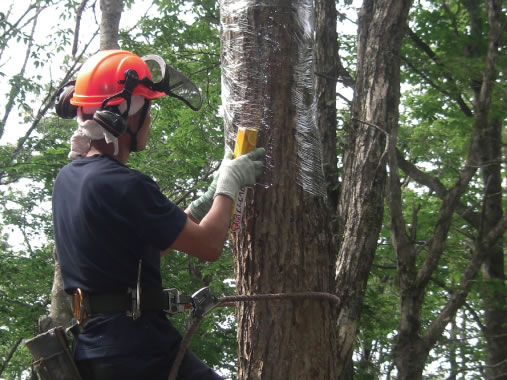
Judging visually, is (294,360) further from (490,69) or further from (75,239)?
(490,69)

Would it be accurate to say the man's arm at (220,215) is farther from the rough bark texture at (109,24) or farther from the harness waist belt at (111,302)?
the rough bark texture at (109,24)

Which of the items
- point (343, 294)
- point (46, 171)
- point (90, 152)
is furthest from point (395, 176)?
point (46, 171)

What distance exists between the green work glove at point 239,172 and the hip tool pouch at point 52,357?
749 mm

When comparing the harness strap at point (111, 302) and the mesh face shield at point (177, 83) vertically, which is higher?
the mesh face shield at point (177, 83)

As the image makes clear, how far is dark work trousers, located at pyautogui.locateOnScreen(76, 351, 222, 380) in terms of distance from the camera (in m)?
1.86

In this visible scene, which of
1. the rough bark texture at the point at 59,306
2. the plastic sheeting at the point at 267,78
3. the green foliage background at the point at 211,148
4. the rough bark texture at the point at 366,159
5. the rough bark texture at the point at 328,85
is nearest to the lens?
the plastic sheeting at the point at 267,78

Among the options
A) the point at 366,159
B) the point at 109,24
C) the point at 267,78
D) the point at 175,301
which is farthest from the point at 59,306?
the point at 267,78

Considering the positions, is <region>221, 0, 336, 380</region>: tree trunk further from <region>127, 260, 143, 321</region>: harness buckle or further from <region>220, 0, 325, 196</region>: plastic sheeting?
<region>127, 260, 143, 321</region>: harness buckle

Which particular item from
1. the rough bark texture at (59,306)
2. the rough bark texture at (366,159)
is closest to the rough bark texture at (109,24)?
the rough bark texture at (59,306)

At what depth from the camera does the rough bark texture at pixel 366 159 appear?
4383 mm

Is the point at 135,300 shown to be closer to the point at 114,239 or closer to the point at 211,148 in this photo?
the point at 114,239

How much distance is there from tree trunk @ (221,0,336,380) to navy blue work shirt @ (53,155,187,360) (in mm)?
397

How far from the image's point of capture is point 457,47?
9.35 metres

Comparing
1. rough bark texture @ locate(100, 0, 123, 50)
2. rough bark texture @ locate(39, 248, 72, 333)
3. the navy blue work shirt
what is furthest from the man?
rough bark texture @ locate(39, 248, 72, 333)
